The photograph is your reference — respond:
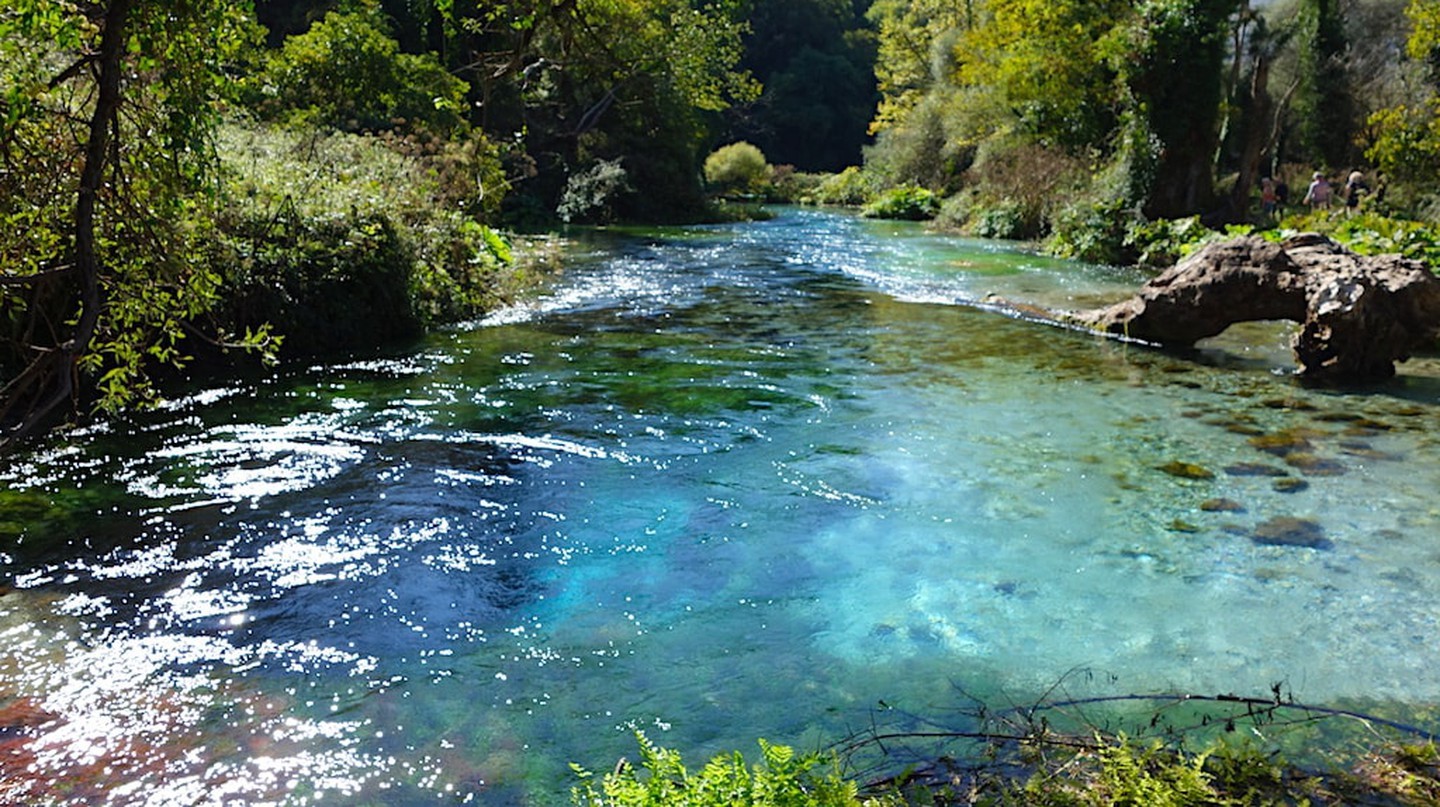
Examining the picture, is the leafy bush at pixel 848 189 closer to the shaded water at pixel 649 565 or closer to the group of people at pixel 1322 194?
the group of people at pixel 1322 194

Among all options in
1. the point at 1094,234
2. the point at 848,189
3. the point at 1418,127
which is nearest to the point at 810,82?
the point at 848,189

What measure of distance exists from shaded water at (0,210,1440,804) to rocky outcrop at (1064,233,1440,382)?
55cm

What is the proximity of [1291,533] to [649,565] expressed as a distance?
3900 millimetres

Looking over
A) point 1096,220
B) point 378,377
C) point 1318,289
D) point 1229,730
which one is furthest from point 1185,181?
point 1229,730

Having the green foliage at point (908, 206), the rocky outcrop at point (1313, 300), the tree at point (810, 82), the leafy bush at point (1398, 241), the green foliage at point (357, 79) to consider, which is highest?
the tree at point (810, 82)

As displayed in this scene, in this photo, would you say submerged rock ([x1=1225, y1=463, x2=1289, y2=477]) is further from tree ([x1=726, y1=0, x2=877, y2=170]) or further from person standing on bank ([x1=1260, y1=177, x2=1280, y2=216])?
tree ([x1=726, y1=0, x2=877, y2=170])

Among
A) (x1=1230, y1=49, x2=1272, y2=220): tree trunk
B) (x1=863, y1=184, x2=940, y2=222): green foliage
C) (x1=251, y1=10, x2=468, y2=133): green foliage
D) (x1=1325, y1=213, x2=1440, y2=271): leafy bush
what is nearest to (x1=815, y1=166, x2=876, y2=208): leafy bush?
(x1=863, y1=184, x2=940, y2=222): green foliage

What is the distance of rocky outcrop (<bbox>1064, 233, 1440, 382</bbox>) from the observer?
9523 millimetres

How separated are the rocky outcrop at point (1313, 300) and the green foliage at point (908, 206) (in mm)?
26290

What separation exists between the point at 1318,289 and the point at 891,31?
46.5m

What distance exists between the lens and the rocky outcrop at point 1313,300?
375 inches

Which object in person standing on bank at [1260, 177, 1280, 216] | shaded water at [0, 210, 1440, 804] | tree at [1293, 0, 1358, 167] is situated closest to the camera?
shaded water at [0, 210, 1440, 804]

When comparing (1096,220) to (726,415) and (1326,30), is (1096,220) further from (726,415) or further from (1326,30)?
(726,415)

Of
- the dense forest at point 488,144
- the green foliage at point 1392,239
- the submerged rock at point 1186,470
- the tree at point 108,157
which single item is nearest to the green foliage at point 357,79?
the dense forest at point 488,144
